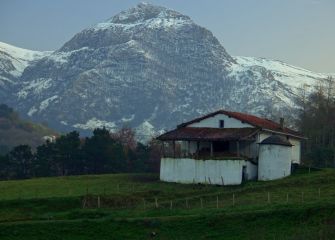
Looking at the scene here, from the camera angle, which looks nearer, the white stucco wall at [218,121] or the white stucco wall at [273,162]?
the white stucco wall at [273,162]

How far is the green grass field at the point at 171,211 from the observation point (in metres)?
39.1

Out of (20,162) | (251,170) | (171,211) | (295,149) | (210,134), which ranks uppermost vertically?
(210,134)

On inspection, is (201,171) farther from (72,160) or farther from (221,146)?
(72,160)

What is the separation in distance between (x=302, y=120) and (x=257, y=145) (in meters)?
34.1

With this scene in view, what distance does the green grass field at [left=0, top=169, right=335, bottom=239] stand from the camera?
39062 millimetres

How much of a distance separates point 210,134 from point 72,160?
24700 millimetres

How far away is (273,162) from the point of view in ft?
204

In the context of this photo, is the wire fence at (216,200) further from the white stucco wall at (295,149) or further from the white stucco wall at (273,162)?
the white stucco wall at (295,149)

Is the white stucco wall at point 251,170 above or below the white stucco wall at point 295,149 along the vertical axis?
below

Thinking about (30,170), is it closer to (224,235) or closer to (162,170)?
(162,170)

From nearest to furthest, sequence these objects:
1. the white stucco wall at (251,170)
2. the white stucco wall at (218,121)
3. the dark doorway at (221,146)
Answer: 1. the white stucco wall at (251,170)
2. the dark doorway at (221,146)
3. the white stucco wall at (218,121)

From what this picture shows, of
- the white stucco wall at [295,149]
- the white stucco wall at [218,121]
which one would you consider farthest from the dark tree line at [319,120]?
the white stucco wall at [218,121]

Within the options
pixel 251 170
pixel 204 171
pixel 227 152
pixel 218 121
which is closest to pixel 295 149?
pixel 218 121

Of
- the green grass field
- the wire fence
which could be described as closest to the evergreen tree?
the green grass field
